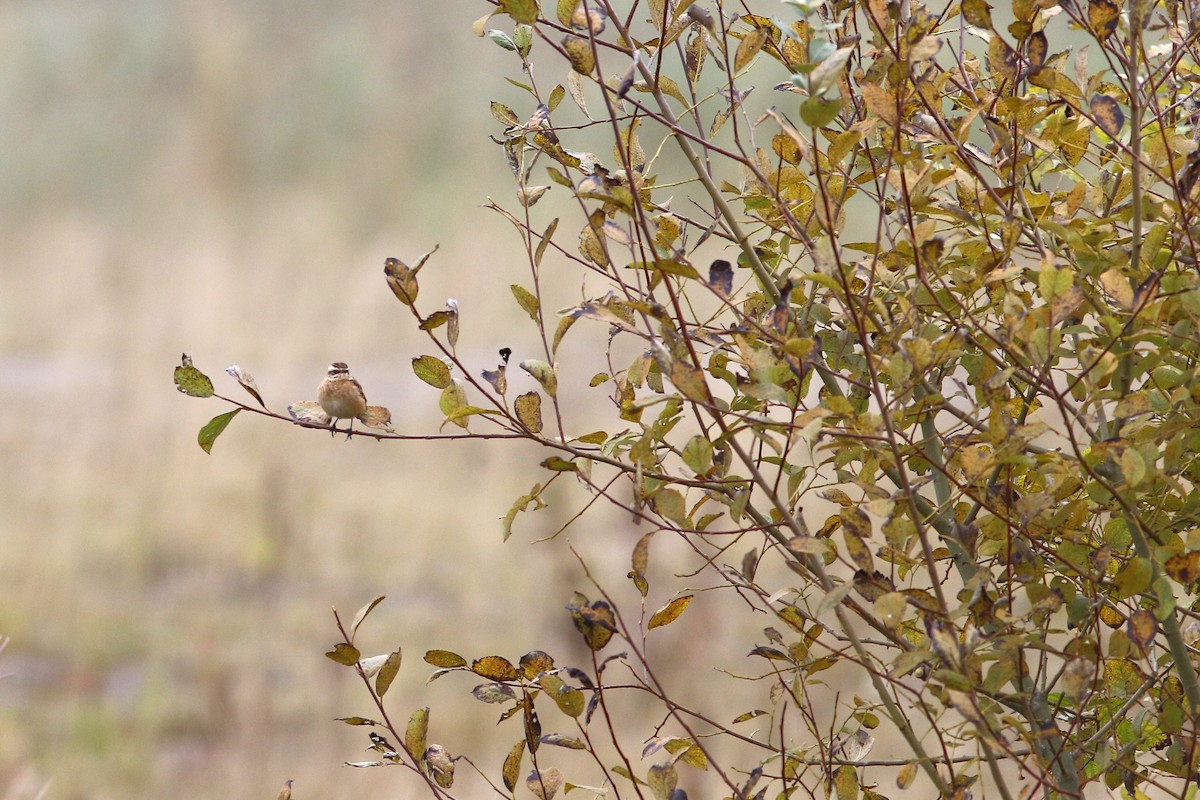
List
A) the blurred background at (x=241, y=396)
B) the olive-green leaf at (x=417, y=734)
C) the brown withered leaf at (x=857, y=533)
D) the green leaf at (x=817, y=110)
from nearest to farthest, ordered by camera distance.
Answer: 1. the green leaf at (x=817, y=110)
2. the brown withered leaf at (x=857, y=533)
3. the olive-green leaf at (x=417, y=734)
4. the blurred background at (x=241, y=396)

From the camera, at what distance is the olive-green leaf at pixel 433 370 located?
2.16ft

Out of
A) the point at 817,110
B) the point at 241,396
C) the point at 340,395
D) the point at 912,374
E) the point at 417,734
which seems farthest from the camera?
the point at 241,396

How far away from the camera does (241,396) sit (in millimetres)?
3762

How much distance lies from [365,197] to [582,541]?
3981 millimetres

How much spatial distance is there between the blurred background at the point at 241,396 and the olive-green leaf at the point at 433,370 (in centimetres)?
166

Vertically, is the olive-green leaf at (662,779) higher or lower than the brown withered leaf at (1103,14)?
lower

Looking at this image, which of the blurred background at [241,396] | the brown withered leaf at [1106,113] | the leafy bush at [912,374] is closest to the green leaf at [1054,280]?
the leafy bush at [912,374]

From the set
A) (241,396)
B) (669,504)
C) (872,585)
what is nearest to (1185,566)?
(872,585)

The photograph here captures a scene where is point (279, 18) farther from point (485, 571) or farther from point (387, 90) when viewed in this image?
point (485, 571)

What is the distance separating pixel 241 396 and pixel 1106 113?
3.42m

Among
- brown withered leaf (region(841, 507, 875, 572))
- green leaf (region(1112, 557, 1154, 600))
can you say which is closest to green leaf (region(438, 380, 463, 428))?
brown withered leaf (region(841, 507, 875, 572))

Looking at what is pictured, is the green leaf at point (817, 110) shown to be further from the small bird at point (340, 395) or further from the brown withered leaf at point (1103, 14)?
the small bird at point (340, 395)

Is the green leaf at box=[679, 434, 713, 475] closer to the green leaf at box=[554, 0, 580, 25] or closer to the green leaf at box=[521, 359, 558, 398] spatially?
the green leaf at box=[521, 359, 558, 398]

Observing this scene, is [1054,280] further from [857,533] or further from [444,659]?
[444,659]
